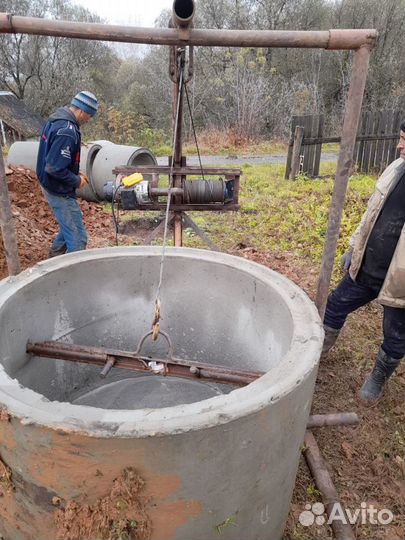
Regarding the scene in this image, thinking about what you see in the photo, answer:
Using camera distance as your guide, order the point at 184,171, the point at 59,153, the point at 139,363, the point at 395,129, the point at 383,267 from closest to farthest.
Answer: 1. the point at 139,363
2. the point at 383,267
3. the point at 184,171
4. the point at 59,153
5. the point at 395,129

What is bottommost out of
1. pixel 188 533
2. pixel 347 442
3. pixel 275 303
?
pixel 347 442

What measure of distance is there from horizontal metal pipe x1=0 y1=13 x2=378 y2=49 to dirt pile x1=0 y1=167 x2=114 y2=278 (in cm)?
318

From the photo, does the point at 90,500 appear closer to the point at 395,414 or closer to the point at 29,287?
the point at 29,287

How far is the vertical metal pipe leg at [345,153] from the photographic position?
213 centimetres

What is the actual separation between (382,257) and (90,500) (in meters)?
2.08

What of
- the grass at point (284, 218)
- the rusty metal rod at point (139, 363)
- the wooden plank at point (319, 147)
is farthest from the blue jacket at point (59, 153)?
the wooden plank at point (319, 147)

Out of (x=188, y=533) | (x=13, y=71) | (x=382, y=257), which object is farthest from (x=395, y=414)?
(x=13, y=71)

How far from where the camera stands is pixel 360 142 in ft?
31.2

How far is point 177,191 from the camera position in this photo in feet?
11.2

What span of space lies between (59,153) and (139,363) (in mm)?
2453

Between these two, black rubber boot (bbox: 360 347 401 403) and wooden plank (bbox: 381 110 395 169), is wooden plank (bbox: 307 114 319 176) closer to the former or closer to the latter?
wooden plank (bbox: 381 110 395 169)

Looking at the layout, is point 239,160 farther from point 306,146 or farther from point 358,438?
point 358,438

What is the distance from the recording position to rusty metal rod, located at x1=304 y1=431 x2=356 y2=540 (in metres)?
2.24

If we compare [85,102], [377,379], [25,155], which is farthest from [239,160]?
[377,379]
